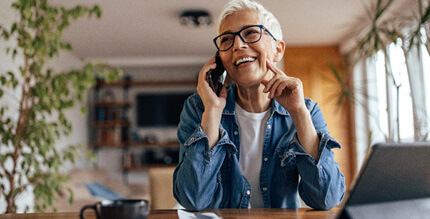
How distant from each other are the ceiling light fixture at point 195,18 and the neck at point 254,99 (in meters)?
3.03

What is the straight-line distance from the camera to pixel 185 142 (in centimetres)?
116

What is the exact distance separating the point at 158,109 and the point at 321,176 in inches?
224

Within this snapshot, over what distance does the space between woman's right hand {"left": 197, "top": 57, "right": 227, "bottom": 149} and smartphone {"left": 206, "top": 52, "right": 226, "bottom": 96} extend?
0.02 m

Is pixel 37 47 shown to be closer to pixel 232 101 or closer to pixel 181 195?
pixel 232 101

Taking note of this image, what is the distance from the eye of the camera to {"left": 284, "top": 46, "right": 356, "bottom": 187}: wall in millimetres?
5527

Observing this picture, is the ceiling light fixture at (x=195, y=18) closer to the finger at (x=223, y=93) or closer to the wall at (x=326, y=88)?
the wall at (x=326, y=88)

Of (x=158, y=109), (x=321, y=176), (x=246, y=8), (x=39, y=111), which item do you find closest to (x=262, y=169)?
(x=321, y=176)

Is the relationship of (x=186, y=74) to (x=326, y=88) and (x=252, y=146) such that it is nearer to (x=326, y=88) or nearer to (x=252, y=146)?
(x=326, y=88)

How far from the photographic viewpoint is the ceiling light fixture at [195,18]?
4.21 meters

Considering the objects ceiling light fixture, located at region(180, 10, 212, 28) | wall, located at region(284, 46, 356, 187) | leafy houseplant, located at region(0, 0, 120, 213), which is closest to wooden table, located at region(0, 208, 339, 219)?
leafy houseplant, located at region(0, 0, 120, 213)

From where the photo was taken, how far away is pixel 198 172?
3.65ft

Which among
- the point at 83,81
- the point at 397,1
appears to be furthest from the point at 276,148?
the point at 397,1

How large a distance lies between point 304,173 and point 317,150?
0.26 feet

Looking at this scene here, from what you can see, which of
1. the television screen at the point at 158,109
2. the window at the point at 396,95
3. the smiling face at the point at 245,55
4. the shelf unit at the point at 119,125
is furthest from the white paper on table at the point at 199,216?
the television screen at the point at 158,109
